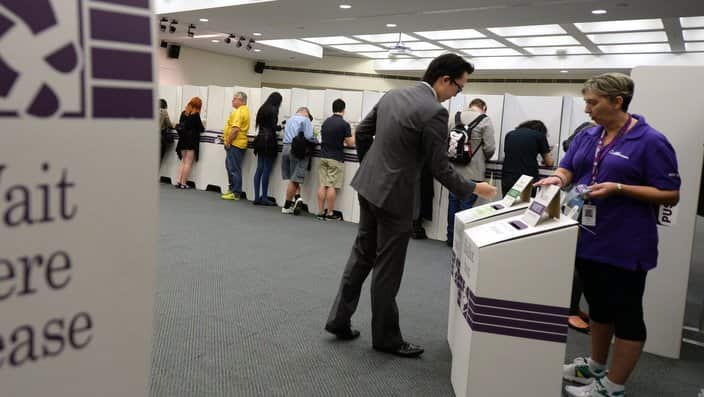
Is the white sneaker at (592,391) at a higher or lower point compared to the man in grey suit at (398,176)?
lower

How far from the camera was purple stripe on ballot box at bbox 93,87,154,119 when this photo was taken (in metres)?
0.91

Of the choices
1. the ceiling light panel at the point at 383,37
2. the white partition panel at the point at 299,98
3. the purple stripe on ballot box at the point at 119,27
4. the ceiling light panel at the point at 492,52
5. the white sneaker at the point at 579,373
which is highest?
the ceiling light panel at the point at 383,37

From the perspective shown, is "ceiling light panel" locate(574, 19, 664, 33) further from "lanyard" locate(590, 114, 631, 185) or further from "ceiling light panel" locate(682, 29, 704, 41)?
"lanyard" locate(590, 114, 631, 185)

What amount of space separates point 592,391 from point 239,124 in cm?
618

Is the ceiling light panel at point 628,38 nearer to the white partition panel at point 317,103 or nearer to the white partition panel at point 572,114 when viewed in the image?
the white partition panel at point 572,114

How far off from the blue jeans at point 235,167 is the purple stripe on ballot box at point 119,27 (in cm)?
699

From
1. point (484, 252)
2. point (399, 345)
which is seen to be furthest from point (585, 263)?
point (399, 345)

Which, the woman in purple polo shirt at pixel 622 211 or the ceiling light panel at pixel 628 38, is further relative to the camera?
the ceiling light panel at pixel 628 38

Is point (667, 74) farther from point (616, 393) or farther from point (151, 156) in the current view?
point (151, 156)

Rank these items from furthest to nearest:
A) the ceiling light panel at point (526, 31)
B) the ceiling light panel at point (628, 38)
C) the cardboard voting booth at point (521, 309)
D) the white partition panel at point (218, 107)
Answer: the ceiling light panel at point (526, 31), the ceiling light panel at point (628, 38), the white partition panel at point (218, 107), the cardboard voting booth at point (521, 309)

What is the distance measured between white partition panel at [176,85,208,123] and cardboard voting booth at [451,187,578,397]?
7323mm

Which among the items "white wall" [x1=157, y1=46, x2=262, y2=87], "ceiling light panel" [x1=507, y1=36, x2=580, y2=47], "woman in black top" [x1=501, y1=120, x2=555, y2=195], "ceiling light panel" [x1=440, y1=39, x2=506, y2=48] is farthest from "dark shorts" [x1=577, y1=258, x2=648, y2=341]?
"white wall" [x1=157, y1=46, x2=262, y2=87]

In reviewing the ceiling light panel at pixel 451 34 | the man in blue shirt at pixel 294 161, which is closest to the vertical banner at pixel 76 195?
the man in blue shirt at pixel 294 161

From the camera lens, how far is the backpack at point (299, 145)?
22.6 feet
